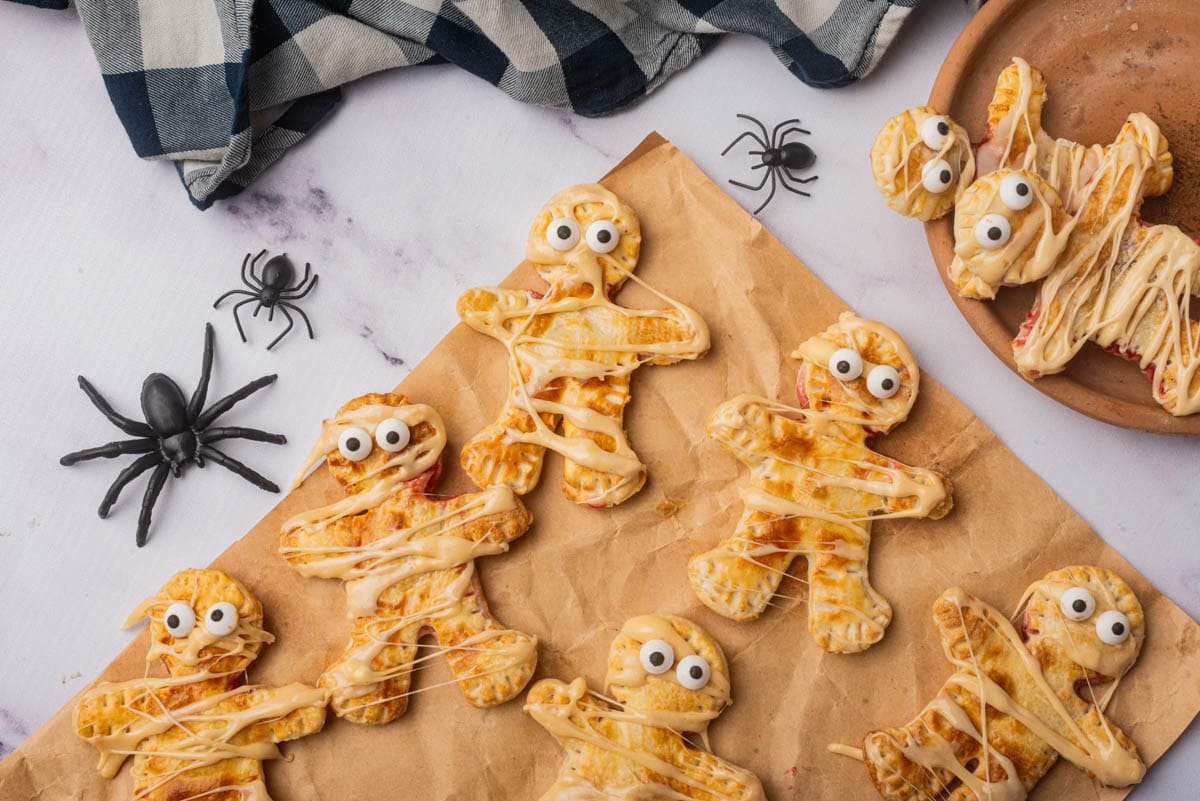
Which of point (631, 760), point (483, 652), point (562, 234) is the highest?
point (562, 234)

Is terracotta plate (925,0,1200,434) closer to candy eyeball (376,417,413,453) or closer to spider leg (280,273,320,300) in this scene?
candy eyeball (376,417,413,453)

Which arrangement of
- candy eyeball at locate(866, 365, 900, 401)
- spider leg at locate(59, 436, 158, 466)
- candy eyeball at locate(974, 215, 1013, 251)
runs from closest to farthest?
1. candy eyeball at locate(974, 215, 1013, 251)
2. candy eyeball at locate(866, 365, 900, 401)
3. spider leg at locate(59, 436, 158, 466)

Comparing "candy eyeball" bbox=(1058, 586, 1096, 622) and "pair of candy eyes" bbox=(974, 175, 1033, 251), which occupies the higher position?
"pair of candy eyes" bbox=(974, 175, 1033, 251)

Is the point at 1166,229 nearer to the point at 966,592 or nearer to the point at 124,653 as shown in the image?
the point at 966,592

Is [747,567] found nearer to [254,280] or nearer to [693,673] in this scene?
[693,673]

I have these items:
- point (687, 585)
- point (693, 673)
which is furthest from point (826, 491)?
point (693, 673)

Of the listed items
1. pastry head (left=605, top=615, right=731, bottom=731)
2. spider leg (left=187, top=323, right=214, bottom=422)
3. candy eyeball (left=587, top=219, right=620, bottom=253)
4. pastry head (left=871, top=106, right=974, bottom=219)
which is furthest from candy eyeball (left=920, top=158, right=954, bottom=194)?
spider leg (left=187, top=323, right=214, bottom=422)

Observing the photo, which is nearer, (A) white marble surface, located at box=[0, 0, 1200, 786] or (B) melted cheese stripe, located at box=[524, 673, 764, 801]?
(B) melted cheese stripe, located at box=[524, 673, 764, 801]
